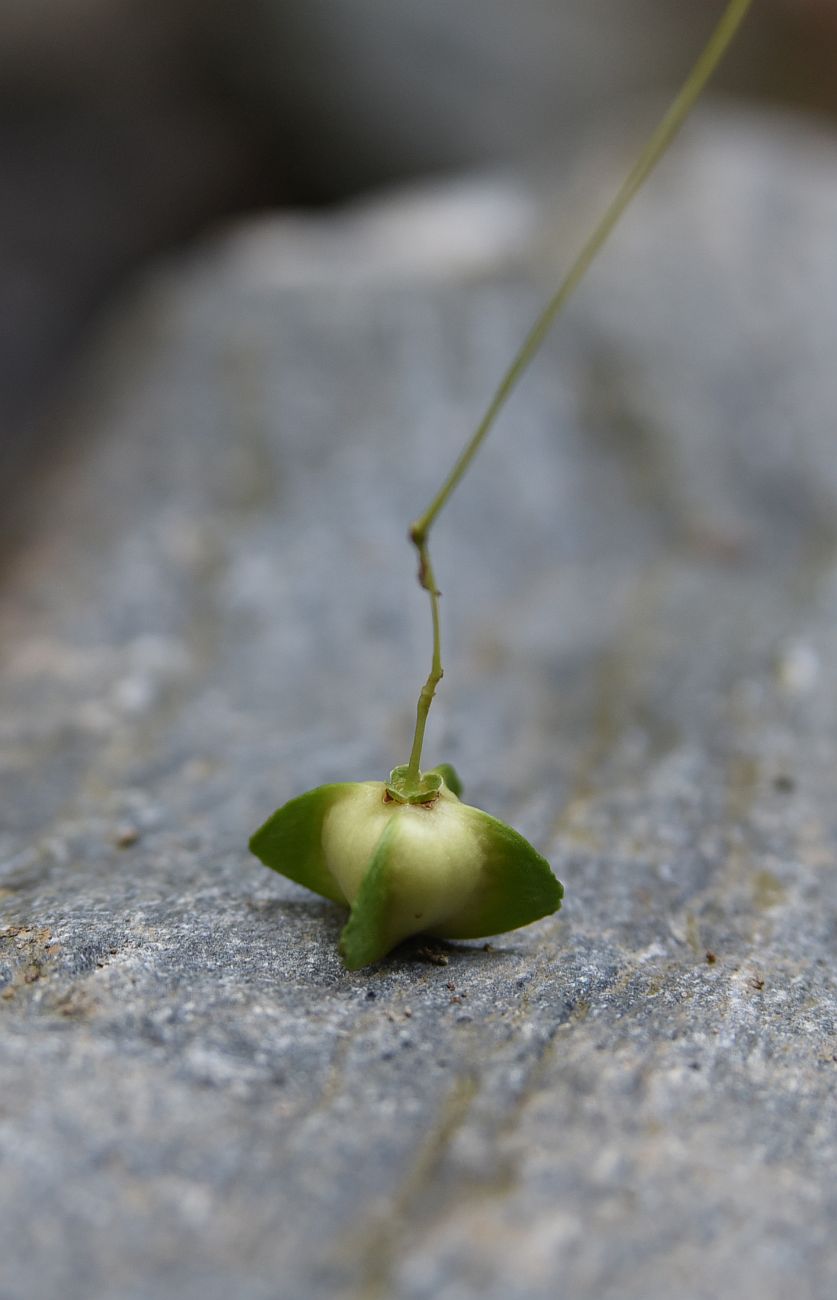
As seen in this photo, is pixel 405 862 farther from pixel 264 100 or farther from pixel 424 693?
pixel 264 100

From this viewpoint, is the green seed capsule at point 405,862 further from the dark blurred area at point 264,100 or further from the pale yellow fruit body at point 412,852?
the dark blurred area at point 264,100

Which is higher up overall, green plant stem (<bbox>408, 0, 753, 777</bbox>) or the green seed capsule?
green plant stem (<bbox>408, 0, 753, 777</bbox>)

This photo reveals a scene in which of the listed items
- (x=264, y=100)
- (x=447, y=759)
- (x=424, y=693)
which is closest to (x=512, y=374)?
(x=424, y=693)

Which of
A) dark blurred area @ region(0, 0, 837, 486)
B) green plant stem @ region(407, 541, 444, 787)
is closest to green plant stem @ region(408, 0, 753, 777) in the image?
green plant stem @ region(407, 541, 444, 787)

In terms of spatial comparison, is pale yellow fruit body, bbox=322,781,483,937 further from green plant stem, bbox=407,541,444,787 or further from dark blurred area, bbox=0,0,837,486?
dark blurred area, bbox=0,0,837,486

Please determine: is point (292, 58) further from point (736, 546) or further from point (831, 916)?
point (831, 916)

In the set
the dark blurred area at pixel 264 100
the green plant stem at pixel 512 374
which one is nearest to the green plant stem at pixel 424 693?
the green plant stem at pixel 512 374

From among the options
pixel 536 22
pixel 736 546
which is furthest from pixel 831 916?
pixel 536 22
